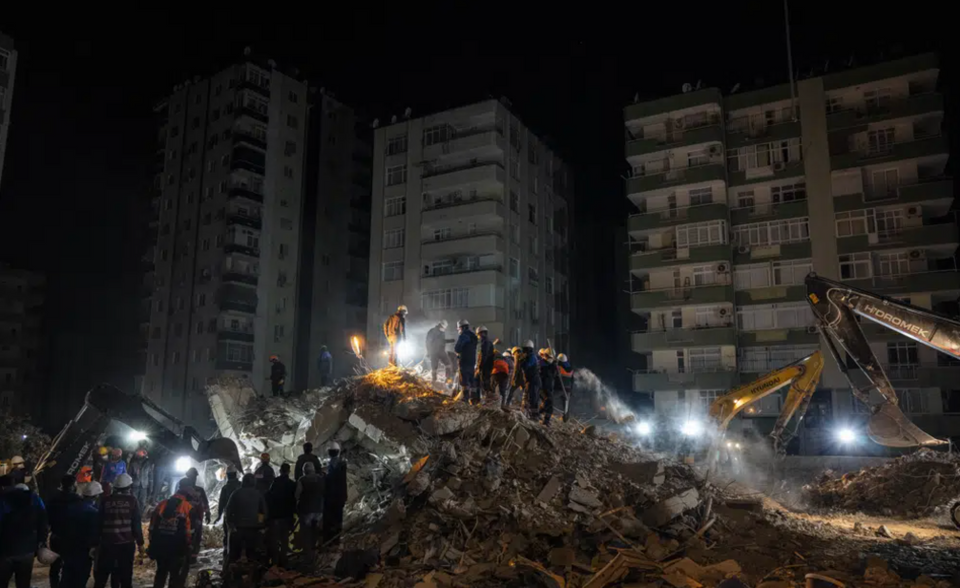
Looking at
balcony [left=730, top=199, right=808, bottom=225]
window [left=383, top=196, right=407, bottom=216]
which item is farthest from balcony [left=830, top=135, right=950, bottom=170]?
window [left=383, top=196, right=407, bottom=216]

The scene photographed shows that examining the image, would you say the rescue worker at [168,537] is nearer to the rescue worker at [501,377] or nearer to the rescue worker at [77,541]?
the rescue worker at [77,541]

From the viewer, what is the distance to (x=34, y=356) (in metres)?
67.2

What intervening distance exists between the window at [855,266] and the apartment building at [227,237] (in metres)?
38.1

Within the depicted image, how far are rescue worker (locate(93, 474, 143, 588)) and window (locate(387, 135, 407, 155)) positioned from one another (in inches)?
1655

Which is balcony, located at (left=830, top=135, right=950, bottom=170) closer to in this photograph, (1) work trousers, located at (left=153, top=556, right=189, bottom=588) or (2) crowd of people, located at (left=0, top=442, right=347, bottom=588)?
(2) crowd of people, located at (left=0, top=442, right=347, bottom=588)

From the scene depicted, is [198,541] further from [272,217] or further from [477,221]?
[272,217]

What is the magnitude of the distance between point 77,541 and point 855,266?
132ft

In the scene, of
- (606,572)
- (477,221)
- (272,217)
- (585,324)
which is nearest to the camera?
(606,572)

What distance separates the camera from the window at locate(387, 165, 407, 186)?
164 ft

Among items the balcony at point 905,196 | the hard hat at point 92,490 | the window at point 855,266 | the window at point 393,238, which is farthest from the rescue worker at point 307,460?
the balcony at point 905,196

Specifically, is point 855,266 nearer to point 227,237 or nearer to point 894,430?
point 894,430

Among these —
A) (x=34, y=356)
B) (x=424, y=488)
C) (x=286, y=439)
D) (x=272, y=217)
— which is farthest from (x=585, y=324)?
(x=34, y=356)

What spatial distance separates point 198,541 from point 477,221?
35.0 m

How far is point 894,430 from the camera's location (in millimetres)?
17656
